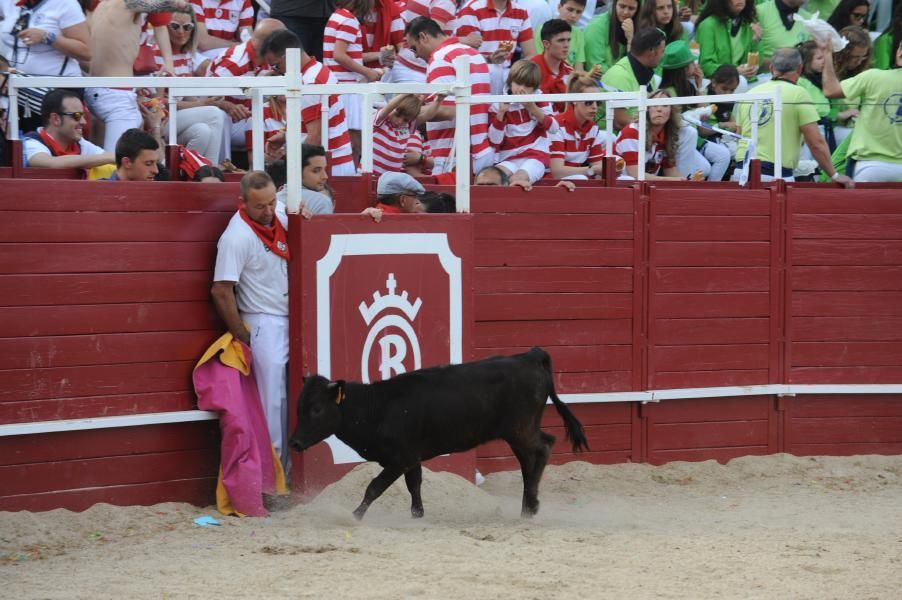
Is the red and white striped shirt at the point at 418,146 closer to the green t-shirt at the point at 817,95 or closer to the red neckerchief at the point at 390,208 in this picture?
the red neckerchief at the point at 390,208

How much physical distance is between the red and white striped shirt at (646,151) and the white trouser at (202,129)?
2.94m

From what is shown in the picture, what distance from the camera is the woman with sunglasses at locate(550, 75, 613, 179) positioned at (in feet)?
33.0

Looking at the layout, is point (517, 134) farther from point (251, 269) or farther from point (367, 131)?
point (251, 269)

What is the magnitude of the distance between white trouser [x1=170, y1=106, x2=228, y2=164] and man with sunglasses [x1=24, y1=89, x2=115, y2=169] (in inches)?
40.3

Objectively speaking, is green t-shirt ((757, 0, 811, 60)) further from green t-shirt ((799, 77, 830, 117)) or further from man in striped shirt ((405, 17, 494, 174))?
man in striped shirt ((405, 17, 494, 174))

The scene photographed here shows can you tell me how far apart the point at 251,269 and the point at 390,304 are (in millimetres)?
811

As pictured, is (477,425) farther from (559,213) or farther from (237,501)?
(559,213)

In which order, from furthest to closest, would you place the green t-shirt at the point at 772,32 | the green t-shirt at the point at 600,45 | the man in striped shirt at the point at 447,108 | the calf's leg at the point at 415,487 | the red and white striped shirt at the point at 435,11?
1. the green t-shirt at the point at 772,32
2. the green t-shirt at the point at 600,45
3. the red and white striped shirt at the point at 435,11
4. the man in striped shirt at the point at 447,108
5. the calf's leg at the point at 415,487

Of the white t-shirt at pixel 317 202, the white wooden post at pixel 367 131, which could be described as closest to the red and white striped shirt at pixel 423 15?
the white wooden post at pixel 367 131

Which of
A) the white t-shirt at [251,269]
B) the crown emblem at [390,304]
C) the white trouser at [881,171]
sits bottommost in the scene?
the crown emblem at [390,304]

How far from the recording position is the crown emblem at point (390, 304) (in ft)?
25.1

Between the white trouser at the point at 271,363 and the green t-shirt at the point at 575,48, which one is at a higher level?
the green t-shirt at the point at 575,48

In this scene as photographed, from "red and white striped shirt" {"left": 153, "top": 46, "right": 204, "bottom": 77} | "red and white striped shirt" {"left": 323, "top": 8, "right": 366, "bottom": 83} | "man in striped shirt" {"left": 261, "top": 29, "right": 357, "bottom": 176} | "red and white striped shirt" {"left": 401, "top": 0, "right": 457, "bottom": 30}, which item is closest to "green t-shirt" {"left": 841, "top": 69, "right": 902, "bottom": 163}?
"red and white striped shirt" {"left": 401, "top": 0, "right": 457, "bottom": 30}

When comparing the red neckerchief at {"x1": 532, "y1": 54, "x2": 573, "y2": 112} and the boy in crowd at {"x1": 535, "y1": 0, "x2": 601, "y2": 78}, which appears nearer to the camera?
the red neckerchief at {"x1": 532, "y1": 54, "x2": 573, "y2": 112}
